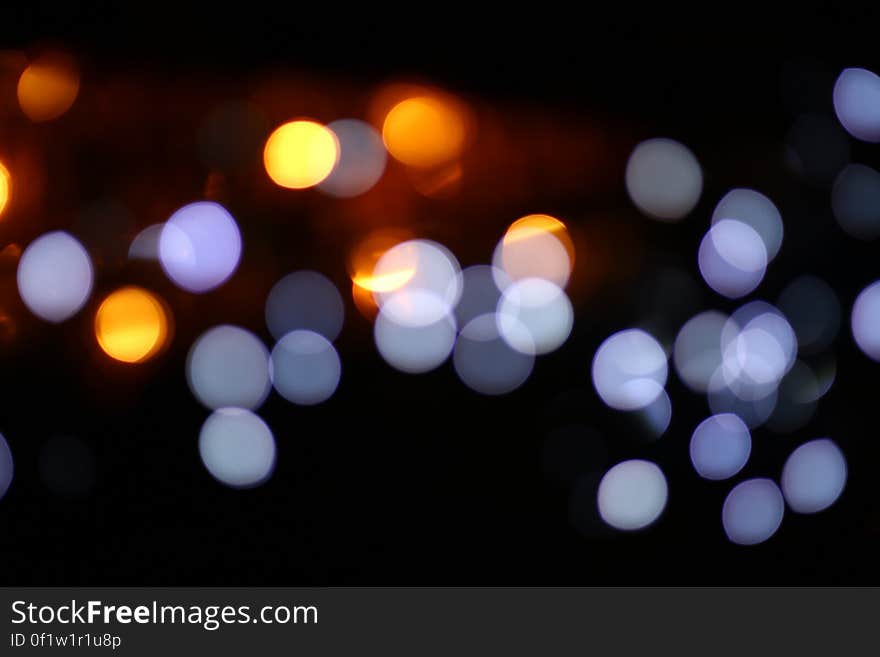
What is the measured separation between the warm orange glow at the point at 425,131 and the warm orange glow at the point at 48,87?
0.37m

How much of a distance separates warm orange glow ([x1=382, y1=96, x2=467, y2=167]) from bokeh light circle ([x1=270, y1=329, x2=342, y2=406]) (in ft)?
0.94

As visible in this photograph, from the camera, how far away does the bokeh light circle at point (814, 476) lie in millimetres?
992

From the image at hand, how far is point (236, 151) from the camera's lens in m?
0.98

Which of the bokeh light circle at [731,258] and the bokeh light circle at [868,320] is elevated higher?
the bokeh light circle at [731,258]

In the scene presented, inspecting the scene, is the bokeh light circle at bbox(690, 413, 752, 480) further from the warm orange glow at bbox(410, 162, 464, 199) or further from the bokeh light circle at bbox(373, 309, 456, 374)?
the warm orange glow at bbox(410, 162, 464, 199)

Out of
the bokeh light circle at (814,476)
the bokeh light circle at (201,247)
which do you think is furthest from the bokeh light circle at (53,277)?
the bokeh light circle at (814,476)

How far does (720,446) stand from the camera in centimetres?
112

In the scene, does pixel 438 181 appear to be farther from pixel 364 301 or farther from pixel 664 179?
pixel 664 179

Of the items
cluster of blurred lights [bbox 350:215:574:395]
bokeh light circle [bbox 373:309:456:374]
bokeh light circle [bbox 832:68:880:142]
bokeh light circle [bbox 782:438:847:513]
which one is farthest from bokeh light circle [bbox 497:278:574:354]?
bokeh light circle [bbox 832:68:880:142]

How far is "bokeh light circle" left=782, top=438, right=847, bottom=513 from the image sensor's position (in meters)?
0.99

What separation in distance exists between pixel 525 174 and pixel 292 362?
395mm

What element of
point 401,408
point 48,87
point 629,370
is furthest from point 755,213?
point 48,87

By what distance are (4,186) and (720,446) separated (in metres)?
0.97

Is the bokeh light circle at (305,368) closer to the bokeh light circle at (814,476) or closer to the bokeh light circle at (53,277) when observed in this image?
the bokeh light circle at (53,277)
